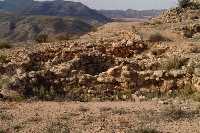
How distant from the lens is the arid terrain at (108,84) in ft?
32.0

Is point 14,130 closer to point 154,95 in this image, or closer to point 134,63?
point 154,95

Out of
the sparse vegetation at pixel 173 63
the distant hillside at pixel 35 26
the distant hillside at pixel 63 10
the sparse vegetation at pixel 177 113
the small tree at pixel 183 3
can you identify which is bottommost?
the distant hillside at pixel 63 10

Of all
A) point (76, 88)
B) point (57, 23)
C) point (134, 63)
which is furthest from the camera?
point (57, 23)

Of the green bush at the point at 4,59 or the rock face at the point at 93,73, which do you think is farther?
the green bush at the point at 4,59

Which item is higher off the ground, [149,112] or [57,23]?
[149,112]

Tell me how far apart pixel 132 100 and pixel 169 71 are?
1659 millimetres

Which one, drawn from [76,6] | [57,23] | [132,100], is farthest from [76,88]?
[76,6]

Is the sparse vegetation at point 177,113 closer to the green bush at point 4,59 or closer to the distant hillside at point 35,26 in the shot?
the green bush at point 4,59

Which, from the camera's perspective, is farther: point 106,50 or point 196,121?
point 106,50

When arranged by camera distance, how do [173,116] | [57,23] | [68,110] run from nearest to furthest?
[173,116]
[68,110]
[57,23]

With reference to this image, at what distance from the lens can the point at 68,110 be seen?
10.8 metres

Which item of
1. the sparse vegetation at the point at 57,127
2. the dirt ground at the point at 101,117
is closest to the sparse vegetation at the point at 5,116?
the dirt ground at the point at 101,117

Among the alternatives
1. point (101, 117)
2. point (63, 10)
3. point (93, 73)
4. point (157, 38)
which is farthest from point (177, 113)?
point (63, 10)

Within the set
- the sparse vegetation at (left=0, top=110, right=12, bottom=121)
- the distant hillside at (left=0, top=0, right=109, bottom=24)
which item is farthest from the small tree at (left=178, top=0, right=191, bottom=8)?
the distant hillside at (left=0, top=0, right=109, bottom=24)
